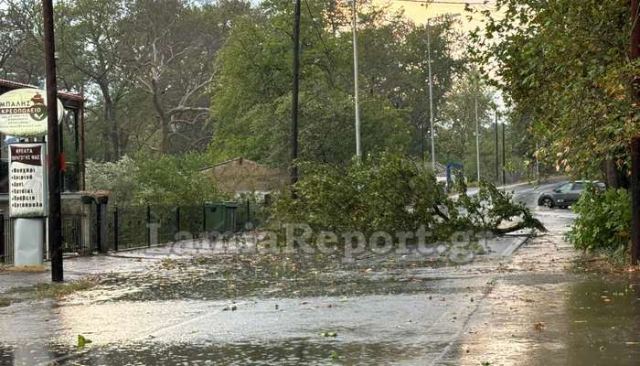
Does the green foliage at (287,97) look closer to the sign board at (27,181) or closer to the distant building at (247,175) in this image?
the distant building at (247,175)

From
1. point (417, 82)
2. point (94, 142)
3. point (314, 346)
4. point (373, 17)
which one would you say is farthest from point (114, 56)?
point (314, 346)

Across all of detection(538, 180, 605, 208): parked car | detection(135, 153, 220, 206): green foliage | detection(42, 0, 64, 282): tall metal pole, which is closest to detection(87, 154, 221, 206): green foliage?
detection(135, 153, 220, 206): green foliage

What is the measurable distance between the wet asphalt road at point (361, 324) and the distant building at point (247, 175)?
109 feet

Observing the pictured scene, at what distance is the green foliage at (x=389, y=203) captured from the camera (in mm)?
22141

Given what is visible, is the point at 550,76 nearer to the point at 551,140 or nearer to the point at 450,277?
the point at 551,140

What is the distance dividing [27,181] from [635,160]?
12346mm

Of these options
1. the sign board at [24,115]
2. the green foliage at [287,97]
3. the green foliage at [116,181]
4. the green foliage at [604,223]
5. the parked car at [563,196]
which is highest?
the green foliage at [287,97]

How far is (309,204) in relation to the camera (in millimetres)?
23328

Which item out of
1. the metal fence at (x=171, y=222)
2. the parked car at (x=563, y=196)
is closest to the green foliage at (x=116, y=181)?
the metal fence at (x=171, y=222)

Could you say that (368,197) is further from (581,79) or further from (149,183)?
(149,183)

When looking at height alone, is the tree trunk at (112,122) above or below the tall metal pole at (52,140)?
above

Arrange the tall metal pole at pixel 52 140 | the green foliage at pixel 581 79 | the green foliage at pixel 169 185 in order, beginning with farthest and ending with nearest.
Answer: the green foliage at pixel 169 185, the tall metal pole at pixel 52 140, the green foliage at pixel 581 79

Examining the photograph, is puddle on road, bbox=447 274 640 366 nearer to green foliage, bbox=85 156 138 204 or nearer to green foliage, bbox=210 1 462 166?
green foliage, bbox=85 156 138 204

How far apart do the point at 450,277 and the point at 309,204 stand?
7.93m
